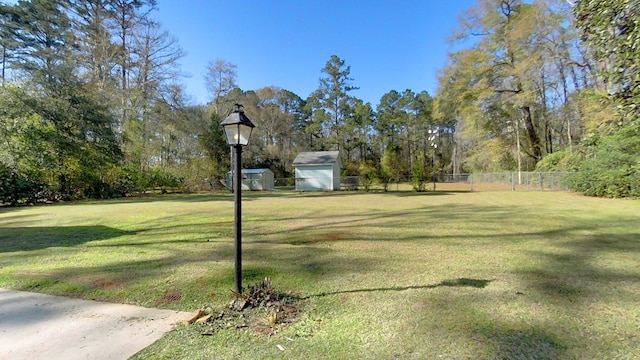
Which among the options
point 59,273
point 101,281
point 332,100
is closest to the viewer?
point 101,281

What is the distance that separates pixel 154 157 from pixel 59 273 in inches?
831

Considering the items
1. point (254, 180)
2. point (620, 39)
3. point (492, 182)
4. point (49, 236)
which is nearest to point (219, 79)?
point (254, 180)

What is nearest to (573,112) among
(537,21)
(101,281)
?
(537,21)

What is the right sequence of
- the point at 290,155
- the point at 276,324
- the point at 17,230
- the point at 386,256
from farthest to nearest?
the point at 290,155 < the point at 17,230 < the point at 386,256 < the point at 276,324

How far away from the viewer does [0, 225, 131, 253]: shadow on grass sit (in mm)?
5277

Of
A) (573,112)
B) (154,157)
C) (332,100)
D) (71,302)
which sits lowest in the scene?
(71,302)

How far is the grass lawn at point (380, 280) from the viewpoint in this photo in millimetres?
2115

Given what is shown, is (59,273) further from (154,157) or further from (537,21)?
(537,21)

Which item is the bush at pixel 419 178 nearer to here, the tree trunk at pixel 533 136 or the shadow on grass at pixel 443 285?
the tree trunk at pixel 533 136

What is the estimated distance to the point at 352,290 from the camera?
3135mm

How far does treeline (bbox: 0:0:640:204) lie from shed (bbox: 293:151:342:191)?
275cm

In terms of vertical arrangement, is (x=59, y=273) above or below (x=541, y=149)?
below

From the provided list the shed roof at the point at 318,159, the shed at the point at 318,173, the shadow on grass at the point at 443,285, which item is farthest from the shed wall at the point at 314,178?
the shadow on grass at the point at 443,285

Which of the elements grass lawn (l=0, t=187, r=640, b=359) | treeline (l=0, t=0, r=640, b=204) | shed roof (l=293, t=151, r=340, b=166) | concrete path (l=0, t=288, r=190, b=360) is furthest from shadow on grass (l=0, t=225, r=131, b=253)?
shed roof (l=293, t=151, r=340, b=166)
